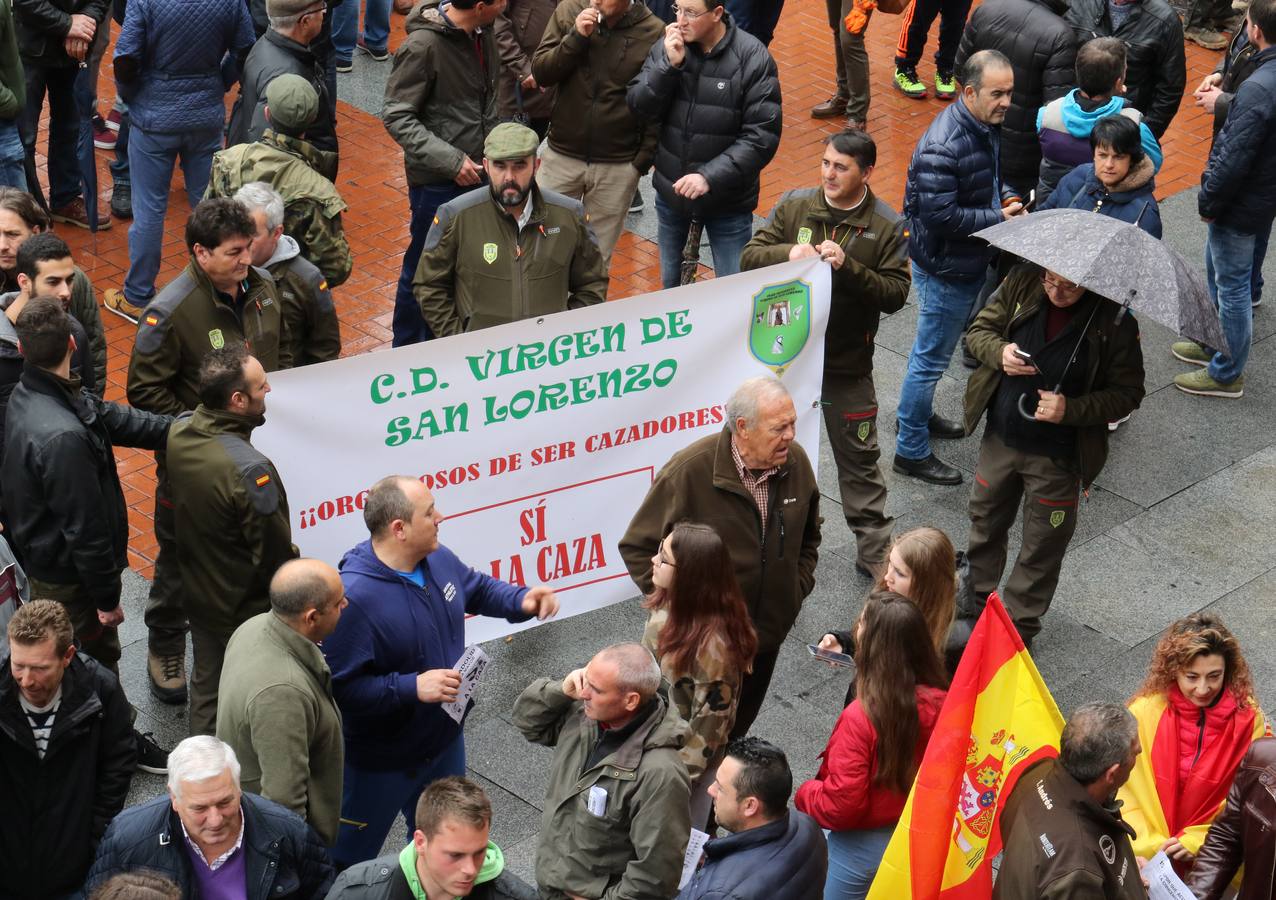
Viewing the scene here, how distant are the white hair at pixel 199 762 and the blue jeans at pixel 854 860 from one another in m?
2.03

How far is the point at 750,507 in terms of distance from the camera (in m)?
6.17

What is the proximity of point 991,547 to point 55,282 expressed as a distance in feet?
13.9

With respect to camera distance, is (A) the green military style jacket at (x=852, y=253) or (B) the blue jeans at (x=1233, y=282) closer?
(A) the green military style jacket at (x=852, y=253)

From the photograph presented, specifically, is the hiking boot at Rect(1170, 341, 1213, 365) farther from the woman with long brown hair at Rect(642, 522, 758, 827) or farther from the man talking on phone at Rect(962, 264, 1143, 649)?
the woman with long brown hair at Rect(642, 522, 758, 827)

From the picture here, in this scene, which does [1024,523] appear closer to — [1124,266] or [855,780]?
[1124,266]

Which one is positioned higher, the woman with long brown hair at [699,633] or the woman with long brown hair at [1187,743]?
the woman with long brown hair at [699,633]

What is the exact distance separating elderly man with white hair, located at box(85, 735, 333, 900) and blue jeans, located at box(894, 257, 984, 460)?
4.68 meters

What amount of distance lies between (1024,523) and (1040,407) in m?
0.68

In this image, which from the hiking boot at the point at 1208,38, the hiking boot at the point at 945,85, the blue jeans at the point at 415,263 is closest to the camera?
the blue jeans at the point at 415,263

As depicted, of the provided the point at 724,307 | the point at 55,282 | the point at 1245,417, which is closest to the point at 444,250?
the point at 724,307

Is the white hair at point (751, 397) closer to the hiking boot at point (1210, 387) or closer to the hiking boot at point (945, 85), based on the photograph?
the hiking boot at point (1210, 387)

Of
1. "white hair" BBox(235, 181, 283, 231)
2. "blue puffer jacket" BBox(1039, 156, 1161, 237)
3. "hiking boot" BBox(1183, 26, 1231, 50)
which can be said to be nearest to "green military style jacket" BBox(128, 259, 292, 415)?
"white hair" BBox(235, 181, 283, 231)

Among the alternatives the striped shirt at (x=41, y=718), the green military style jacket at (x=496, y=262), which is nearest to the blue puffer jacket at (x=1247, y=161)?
the green military style jacket at (x=496, y=262)

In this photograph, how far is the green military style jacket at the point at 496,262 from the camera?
7434mm
